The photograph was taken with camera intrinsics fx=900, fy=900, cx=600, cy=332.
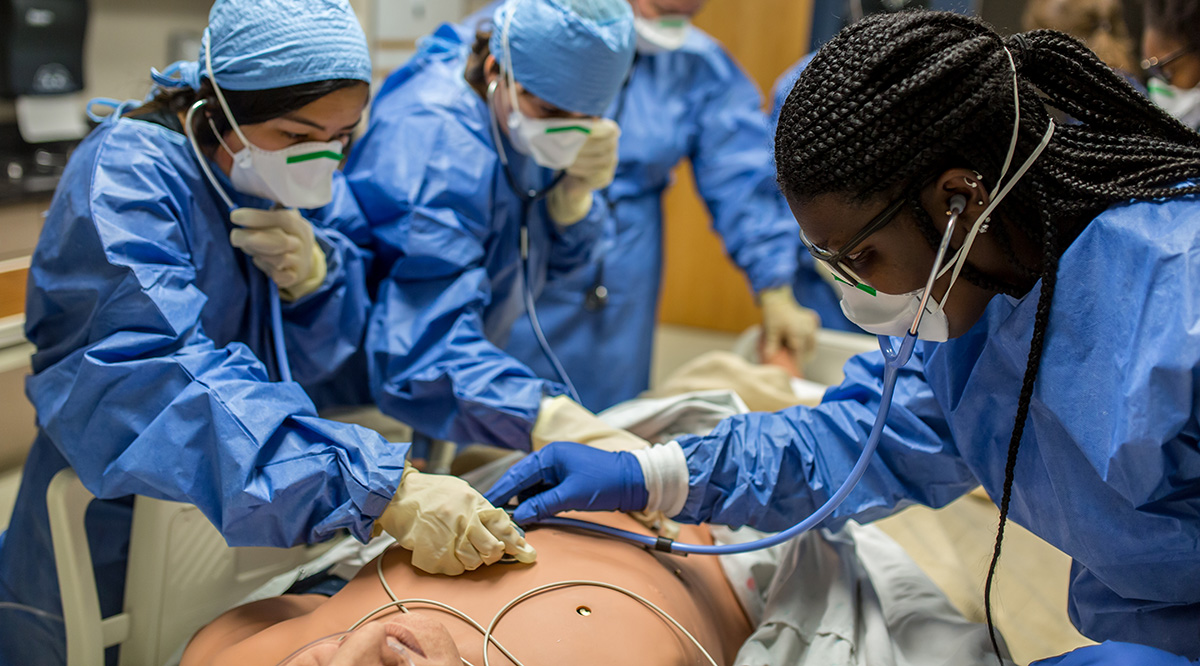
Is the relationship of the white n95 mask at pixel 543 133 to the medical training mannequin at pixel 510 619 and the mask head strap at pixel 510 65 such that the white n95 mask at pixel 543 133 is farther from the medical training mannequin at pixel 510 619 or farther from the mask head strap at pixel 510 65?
the medical training mannequin at pixel 510 619

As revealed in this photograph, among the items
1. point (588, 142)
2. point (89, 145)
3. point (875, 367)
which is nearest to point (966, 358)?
point (875, 367)

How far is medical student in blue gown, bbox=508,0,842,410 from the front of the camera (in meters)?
2.34

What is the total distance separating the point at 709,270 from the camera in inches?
172

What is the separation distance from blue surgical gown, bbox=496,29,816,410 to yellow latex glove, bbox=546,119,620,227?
45cm

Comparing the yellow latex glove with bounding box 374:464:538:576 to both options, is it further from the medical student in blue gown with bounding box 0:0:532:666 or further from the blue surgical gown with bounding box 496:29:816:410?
the blue surgical gown with bounding box 496:29:816:410

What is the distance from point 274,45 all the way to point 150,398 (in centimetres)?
49

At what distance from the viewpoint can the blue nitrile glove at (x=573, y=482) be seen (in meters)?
1.28

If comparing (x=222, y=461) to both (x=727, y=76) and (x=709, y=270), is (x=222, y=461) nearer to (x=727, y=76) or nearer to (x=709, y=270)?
(x=727, y=76)

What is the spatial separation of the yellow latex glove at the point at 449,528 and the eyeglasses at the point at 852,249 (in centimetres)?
53

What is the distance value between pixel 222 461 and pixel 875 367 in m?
0.93

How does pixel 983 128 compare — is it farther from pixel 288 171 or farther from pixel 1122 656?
pixel 288 171

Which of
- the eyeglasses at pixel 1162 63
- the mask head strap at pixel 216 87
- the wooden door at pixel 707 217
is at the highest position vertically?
the eyeglasses at pixel 1162 63

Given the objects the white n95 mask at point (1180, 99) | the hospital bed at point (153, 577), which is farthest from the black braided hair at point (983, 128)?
the white n95 mask at point (1180, 99)

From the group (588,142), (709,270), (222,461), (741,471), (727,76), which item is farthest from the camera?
(709,270)
